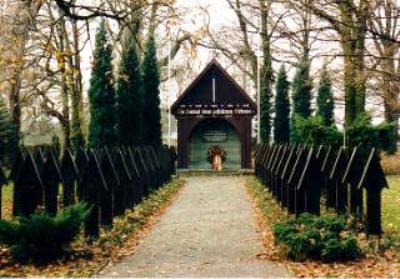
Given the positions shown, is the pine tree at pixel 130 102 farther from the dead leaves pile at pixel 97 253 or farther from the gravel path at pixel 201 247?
the dead leaves pile at pixel 97 253

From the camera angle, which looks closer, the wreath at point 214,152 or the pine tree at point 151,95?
the pine tree at point 151,95

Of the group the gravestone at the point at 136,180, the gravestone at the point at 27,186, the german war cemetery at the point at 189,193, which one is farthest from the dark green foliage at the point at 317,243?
the gravestone at the point at 136,180

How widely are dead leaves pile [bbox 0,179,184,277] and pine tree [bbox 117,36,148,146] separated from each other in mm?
16730

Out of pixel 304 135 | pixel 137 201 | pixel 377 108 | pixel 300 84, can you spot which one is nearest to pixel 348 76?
pixel 304 135

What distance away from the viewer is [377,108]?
43.4 meters

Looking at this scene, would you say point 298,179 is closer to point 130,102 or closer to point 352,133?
point 352,133

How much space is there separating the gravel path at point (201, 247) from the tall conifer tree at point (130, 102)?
1473cm

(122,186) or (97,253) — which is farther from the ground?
(122,186)

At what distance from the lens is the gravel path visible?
26.5 feet

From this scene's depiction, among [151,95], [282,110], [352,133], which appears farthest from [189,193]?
[282,110]

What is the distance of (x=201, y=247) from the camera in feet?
32.8

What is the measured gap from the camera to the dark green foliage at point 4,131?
28.5m

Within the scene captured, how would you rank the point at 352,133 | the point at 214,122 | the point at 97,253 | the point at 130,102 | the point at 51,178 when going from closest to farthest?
the point at 97,253, the point at 51,178, the point at 352,133, the point at 130,102, the point at 214,122

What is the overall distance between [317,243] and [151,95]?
26.5 metres
